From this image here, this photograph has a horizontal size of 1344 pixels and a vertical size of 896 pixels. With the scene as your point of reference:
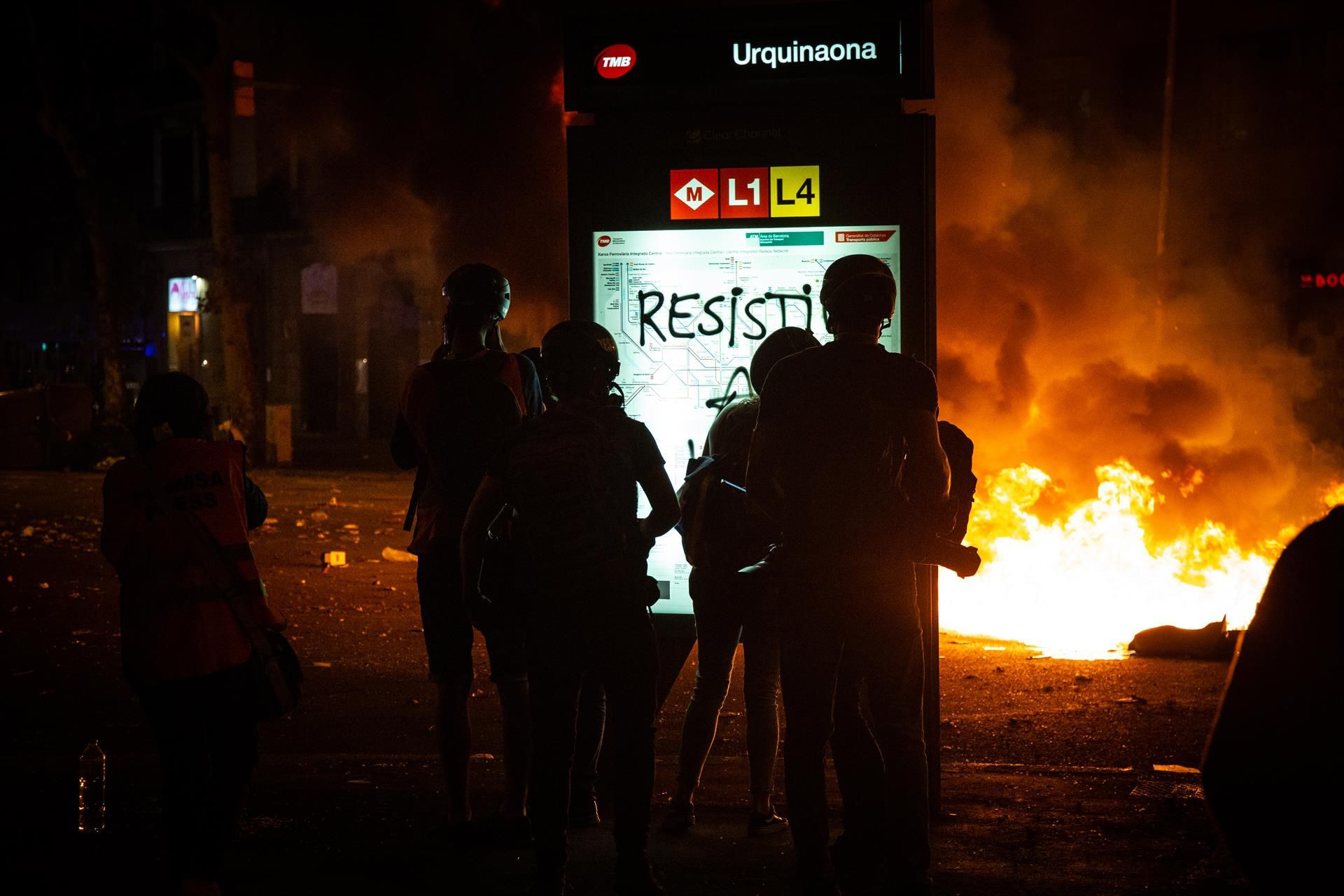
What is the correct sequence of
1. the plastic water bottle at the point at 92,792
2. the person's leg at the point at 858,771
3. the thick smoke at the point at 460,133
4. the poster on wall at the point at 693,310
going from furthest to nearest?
the thick smoke at the point at 460,133 → the poster on wall at the point at 693,310 → the plastic water bottle at the point at 92,792 → the person's leg at the point at 858,771

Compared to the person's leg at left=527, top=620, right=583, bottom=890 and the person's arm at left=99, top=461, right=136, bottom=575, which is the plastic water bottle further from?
the person's leg at left=527, top=620, right=583, bottom=890

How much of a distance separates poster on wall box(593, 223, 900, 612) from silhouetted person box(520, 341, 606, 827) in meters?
0.76

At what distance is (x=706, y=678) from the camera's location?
4586 millimetres

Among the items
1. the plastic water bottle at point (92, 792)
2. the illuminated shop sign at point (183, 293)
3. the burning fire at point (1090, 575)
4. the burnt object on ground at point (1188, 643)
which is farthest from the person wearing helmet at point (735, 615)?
the illuminated shop sign at point (183, 293)

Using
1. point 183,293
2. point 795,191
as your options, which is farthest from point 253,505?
point 183,293

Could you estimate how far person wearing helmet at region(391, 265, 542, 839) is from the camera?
442cm

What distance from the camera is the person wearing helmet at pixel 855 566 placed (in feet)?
12.4

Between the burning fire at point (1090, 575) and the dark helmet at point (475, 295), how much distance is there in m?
5.10

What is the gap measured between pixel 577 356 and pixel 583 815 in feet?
5.72

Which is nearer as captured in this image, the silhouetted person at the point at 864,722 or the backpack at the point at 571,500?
the backpack at the point at 571,500

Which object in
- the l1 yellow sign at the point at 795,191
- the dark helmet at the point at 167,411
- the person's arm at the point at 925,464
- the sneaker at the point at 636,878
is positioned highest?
the l1 yellow sign at the point at 795,191

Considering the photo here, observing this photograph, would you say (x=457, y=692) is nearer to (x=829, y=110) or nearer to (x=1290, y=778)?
(x=829, y=110)

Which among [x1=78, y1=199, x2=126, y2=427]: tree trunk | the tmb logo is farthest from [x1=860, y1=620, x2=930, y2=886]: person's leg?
[x1=78, y1=199, x2=126, y2=427]: tree trunk

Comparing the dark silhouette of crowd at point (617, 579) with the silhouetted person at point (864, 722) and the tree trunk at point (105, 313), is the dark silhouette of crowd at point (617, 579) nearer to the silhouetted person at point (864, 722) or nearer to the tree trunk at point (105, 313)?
the silhouetted person at point (864, 722)
